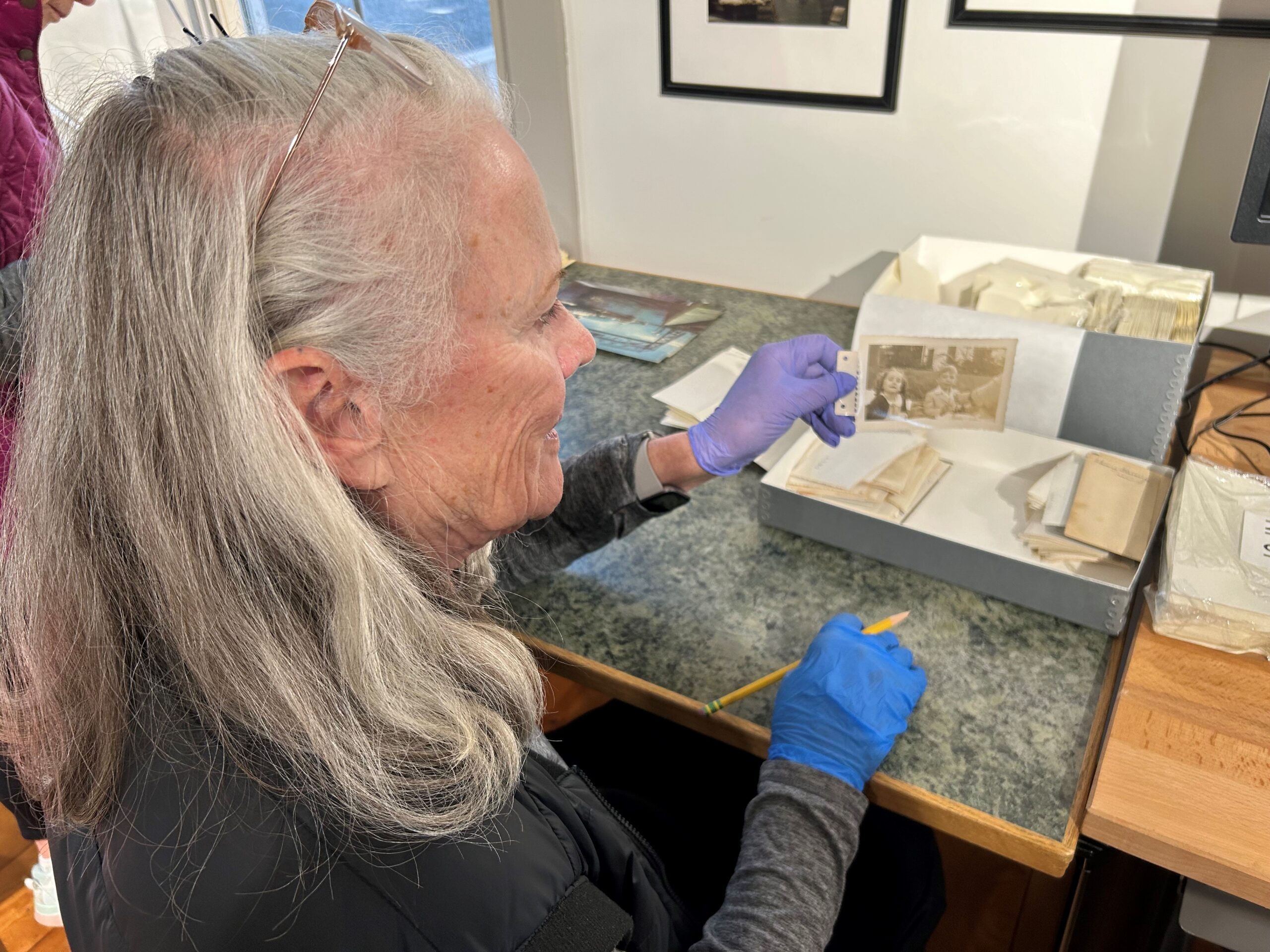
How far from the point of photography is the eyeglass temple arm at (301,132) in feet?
1.73

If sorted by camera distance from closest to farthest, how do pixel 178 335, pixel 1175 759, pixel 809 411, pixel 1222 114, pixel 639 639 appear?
pixel 178 335 < pixel 1175 759 < pixel 639 639 < pixel 809 411 < pixel 1222 114

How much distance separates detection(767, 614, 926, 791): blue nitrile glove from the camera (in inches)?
32.1

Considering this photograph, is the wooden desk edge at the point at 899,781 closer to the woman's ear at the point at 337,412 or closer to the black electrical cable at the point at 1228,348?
the woman's ear at the point at 337,412

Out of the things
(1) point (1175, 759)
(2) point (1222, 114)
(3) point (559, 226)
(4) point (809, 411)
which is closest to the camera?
(1) point (1175, 759)

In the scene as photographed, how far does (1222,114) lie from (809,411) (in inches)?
32.4

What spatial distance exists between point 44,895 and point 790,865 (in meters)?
1.45

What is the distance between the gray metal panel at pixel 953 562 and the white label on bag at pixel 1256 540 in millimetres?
100

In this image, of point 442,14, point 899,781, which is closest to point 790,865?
point 899,781

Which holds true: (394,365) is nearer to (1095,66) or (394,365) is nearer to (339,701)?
(339,701)

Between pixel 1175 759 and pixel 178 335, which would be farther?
pixel 1175 759

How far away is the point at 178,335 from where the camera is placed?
52 centimetres

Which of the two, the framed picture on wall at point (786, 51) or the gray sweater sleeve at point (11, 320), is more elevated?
the framed picture on wall at point (786, 51)

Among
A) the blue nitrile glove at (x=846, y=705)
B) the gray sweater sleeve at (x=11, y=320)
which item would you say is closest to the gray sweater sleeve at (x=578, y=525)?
the blue nitrile glove at (x=846, y=705)

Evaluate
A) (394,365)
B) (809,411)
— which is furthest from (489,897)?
(809,411)
